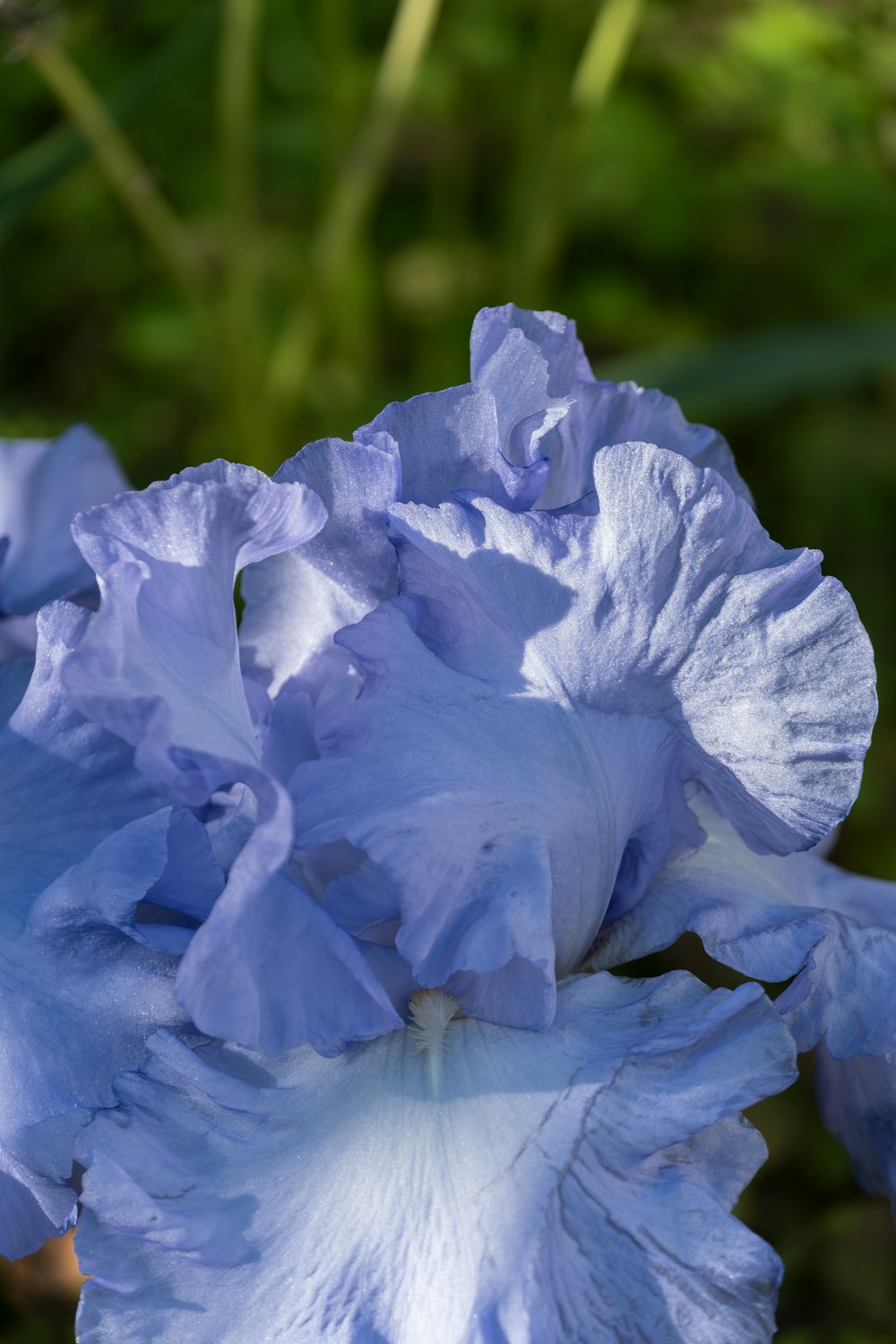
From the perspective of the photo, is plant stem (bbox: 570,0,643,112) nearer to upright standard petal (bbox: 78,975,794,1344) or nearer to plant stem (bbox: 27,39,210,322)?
plant stem (bbox: 27,39,210,322)

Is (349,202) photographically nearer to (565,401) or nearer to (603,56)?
(603,56)

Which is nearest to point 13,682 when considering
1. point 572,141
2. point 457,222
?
point 572,141

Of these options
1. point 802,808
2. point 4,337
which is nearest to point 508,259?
point 4,337

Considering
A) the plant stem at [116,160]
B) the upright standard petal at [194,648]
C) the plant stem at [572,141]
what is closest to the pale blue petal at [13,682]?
the upright standard petal at [194,648]

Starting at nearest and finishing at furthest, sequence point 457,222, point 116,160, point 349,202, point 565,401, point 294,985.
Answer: point 294,985, point 565,401, point 116,160, point 349,202, point 457,222

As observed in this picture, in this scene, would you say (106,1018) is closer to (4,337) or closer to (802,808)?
(802,808)

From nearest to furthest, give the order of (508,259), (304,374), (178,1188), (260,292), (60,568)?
(178,1188) < (60,568) < (304,374) < (508,259) < (260,292)

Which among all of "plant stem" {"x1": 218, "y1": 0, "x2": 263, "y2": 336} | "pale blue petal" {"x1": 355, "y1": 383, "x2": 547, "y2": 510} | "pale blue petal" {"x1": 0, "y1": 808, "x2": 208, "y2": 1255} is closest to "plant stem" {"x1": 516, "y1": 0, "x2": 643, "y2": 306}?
"plant stem" {"x1": 218, "y1": 0, "x2": 263, "y2": 336}
